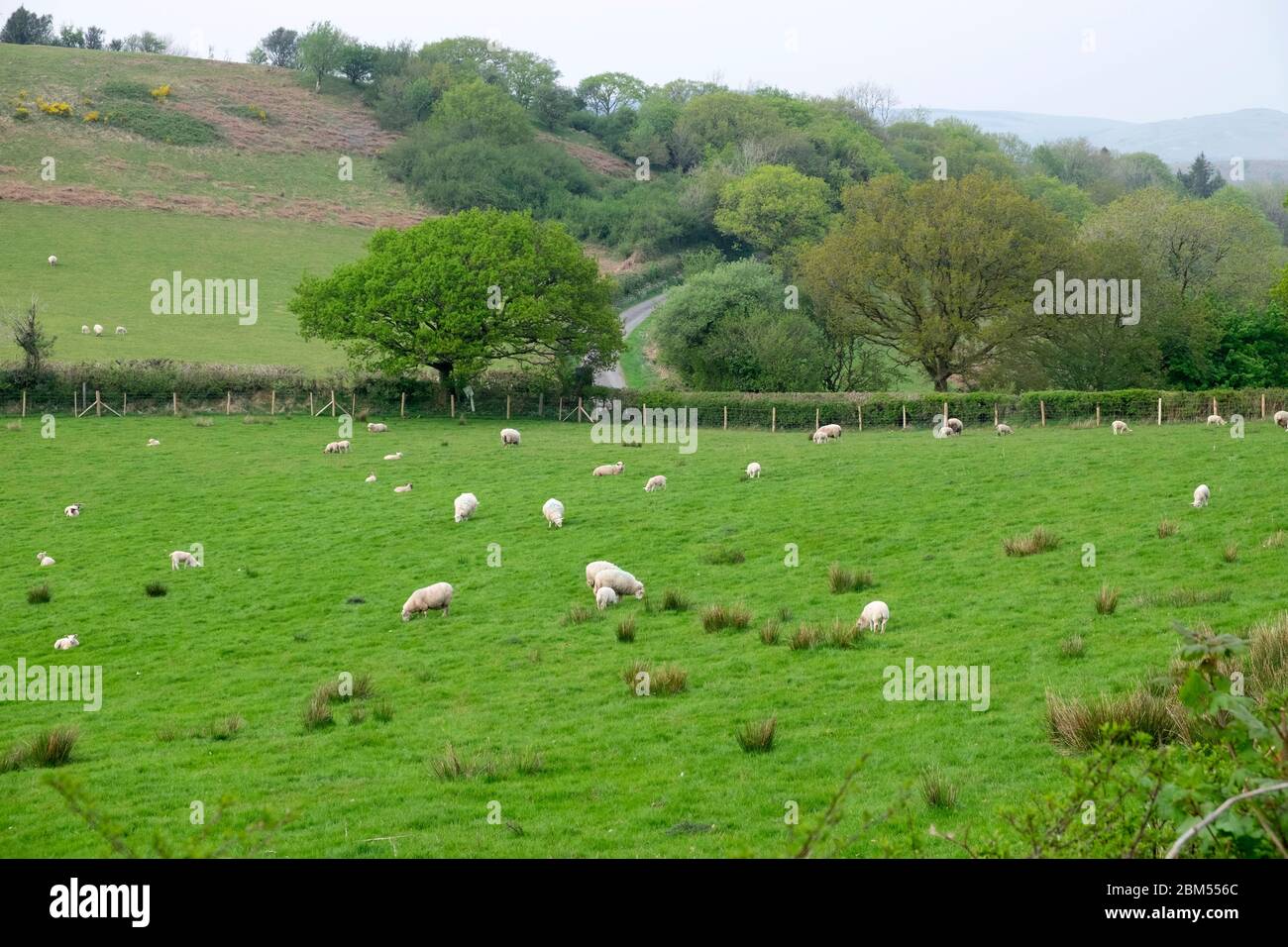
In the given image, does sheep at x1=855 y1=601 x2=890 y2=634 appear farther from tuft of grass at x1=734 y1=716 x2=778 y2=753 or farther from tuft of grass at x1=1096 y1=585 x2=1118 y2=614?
tuft of grass at x1=734 y1=716 x2=778 y2=753

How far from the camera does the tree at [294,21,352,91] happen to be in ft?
415

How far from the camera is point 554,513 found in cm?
2748

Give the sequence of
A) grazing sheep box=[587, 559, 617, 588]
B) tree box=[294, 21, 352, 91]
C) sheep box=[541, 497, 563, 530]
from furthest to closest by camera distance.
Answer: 1. tree box=[294, 21, 352, 91]
2. sheep box=[541, 497, 563, 530]
3. grazing sheep box=[587, 559, 617, 588]

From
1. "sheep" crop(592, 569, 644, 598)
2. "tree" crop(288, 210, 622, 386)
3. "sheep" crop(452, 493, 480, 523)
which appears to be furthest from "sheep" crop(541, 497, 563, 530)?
"tree" crop(288, 210, 622, 386)

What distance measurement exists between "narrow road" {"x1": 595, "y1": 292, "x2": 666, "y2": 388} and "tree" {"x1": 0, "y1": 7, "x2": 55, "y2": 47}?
94.7 metres

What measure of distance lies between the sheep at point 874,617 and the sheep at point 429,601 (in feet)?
24.9

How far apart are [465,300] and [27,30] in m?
122

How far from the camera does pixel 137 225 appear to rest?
84750mm

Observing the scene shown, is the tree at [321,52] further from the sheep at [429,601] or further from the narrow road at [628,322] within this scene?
the sheep at [429,601]

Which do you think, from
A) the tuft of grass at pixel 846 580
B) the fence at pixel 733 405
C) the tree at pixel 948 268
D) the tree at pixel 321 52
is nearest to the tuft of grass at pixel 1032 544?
the tuft of grass at pixel 846 580

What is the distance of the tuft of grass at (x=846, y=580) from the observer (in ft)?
67.7

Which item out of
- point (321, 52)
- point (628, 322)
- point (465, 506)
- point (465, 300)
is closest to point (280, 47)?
point (321, 52)

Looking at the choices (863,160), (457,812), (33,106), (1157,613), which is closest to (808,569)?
(1157,613)

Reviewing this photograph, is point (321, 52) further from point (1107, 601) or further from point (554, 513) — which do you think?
point (1107, 601)
